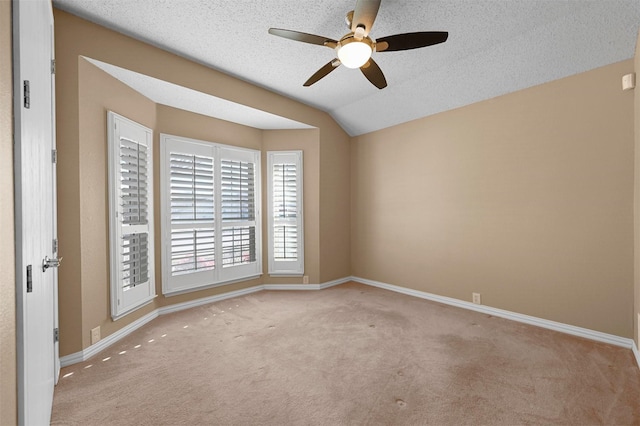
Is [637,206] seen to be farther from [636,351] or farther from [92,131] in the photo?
[92,131]

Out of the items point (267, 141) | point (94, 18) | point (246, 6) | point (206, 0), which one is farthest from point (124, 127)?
point (267, 141)

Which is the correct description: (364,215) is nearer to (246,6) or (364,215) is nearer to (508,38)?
(508,38)

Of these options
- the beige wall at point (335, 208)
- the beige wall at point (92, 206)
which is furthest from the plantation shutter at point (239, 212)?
the beige wall at point (92, 206)

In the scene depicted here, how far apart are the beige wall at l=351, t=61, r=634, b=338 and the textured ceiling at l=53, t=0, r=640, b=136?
0.88ft

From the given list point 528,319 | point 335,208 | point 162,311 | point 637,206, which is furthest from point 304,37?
point 528,319

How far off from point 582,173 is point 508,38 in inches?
58.0

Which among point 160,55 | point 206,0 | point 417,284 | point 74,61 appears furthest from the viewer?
point 417,284

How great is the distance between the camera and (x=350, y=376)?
6.94 feet

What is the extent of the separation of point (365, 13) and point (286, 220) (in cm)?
312

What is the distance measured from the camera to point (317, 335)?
9.27ft

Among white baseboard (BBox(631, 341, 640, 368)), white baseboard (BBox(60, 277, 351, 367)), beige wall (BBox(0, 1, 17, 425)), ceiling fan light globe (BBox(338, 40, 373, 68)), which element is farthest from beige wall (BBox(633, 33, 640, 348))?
beige wall (BBox(0, 1, 17, 425))

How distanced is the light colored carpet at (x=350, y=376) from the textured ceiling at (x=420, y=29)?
2666 millimetres

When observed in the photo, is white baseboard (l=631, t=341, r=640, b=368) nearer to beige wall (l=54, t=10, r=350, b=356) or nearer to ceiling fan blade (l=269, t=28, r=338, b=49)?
ceiling fan blade (l=269, t=28, r=338, b=49)

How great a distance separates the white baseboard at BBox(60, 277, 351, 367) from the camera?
2.34m
